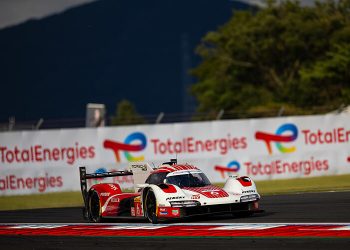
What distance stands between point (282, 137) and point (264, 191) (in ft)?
18.0

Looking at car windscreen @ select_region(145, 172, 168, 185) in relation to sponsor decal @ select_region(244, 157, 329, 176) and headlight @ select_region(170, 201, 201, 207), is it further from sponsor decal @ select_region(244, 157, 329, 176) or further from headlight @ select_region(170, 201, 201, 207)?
sponsor decal @ select_region(244, 157, 329, 176)

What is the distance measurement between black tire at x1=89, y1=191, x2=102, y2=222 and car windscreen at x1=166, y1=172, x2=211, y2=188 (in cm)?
217

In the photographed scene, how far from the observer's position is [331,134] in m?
30.2

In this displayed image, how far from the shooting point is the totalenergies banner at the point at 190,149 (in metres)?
28.6

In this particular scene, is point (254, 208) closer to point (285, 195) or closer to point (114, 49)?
point (285, 195)

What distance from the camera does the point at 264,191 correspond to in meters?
25.0

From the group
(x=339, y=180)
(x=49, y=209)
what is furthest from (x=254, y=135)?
(x=49, y=209)

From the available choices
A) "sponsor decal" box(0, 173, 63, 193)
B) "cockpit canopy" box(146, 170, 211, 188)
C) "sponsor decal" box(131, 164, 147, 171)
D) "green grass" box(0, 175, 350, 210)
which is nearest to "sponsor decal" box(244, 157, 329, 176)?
"green grass" box(0, 175, 350, 210)

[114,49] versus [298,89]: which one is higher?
[114,49]

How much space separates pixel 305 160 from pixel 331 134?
1.32 meters

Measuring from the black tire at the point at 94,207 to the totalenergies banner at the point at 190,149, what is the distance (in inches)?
409

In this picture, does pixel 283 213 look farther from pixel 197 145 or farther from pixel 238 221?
pixel 197 145

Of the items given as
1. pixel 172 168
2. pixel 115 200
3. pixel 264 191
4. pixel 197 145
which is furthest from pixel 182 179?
pixel 197 145

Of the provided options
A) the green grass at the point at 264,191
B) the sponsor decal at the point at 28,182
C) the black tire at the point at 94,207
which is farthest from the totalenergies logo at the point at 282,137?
the black tire at the point at 94,207
